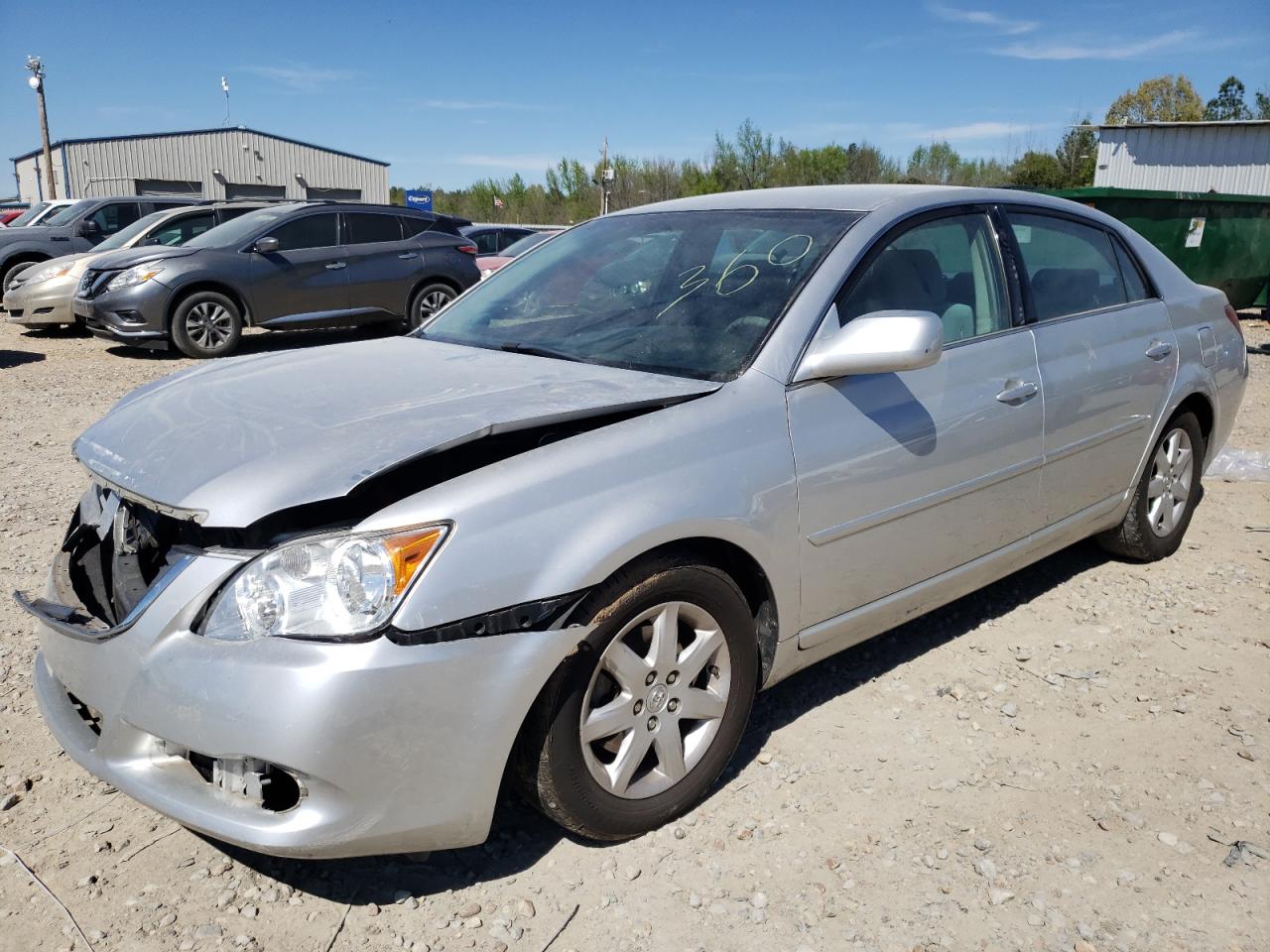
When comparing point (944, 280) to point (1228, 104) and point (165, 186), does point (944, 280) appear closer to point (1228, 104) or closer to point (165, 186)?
point (165, 186)

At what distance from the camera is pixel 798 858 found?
254 cm

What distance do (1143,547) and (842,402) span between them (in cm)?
236

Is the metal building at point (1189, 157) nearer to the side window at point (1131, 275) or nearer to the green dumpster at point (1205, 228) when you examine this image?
the green dumpster at point (1205, 228)

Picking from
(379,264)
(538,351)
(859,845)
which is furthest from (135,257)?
(859,845)

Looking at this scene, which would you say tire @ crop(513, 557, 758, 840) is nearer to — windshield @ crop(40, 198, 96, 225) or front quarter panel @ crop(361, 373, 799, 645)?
front quarter panel @ crop(361, 373, 799, 645)

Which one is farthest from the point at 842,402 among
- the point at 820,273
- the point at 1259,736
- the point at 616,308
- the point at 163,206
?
the point at 163,206

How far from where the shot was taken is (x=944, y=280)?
3369 mm

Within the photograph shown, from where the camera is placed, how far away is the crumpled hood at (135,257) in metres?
10.6

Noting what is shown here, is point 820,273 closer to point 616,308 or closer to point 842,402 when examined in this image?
point 842,402

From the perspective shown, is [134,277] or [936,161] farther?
[936,161]

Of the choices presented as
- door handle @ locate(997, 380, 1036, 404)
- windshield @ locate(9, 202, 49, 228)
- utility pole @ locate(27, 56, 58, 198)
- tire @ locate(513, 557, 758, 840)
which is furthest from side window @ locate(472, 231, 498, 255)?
utility pole @ locate(27, 56, 58, 198)

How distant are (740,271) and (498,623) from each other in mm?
1509

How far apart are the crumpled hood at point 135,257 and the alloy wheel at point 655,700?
9817 millimetres

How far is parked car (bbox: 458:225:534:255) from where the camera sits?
1544 cm
